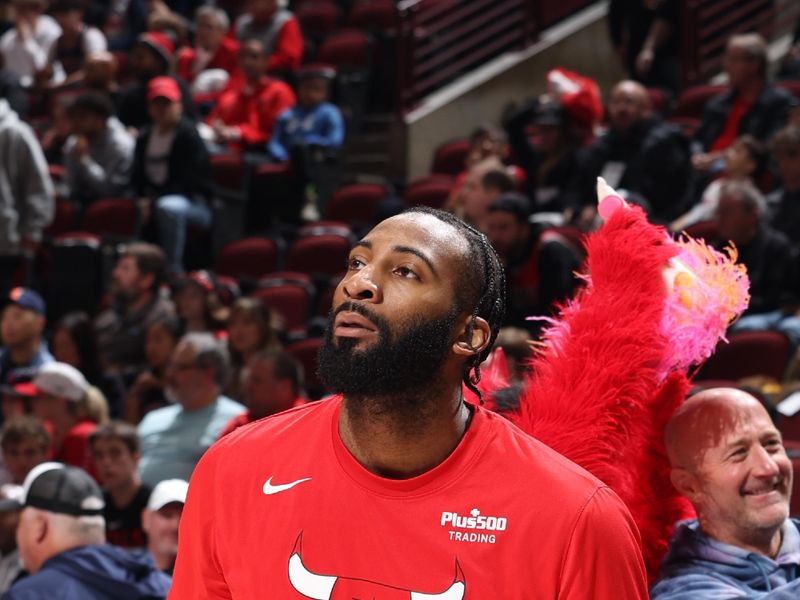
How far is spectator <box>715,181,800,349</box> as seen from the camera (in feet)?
17.8

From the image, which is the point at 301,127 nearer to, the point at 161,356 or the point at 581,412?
the point at 161,356

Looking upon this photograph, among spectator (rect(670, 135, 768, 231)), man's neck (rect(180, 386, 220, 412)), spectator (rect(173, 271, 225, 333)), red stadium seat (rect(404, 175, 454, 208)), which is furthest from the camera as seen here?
red stadium seat (rect(404, 175, 454, 208))

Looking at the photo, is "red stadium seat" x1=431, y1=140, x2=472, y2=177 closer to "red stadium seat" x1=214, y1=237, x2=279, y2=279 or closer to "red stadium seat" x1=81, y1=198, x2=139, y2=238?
"red stadium seat" x1=214, y1=237, x2=279, y2=279

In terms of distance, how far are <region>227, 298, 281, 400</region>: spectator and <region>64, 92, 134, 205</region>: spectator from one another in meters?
2.29

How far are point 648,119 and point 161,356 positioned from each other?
265 cm

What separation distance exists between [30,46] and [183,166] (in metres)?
2.95

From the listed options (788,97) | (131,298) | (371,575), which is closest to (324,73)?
(131,298)

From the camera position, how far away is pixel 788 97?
22.9 feet

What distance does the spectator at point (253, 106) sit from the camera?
8.51 metres

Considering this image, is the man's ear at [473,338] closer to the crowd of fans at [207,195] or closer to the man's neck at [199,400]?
the crowd of fans at [207,195]

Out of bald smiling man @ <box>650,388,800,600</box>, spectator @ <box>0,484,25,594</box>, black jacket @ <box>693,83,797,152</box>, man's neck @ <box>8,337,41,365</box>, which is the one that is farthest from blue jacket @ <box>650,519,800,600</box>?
black jacket @ <box>693,83,797,152</box>

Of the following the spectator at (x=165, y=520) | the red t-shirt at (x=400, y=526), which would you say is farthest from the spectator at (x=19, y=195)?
the red t-shirt at (x=400, y=526)

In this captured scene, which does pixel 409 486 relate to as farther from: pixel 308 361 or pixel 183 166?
pixel 183 166

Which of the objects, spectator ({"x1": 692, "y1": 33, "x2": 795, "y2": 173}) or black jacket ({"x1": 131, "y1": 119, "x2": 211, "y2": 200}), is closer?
spectator ({"x1": 692, "y1": 33, "x2": 795, "y2": 173})
